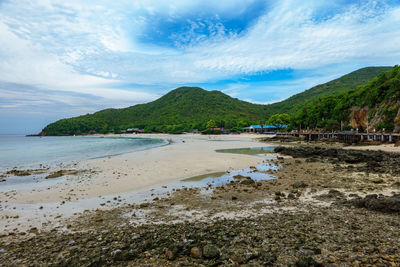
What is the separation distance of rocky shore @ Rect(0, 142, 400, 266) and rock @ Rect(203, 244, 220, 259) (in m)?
0.02

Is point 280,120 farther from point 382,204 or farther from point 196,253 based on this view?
point 196,253

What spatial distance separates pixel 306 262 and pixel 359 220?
4055mm

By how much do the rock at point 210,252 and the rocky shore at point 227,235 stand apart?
23mm

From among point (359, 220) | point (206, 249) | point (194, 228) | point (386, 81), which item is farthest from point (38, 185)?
point (386, 81)

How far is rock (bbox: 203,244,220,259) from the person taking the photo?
17.3ft

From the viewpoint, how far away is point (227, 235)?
255 inches

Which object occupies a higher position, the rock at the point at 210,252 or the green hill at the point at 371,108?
the green hill at the point at 371,108

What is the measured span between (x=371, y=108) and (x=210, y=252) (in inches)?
2879

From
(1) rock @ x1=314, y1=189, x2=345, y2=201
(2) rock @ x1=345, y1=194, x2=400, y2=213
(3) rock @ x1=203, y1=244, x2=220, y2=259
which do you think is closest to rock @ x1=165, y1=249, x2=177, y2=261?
(3) rock @ x1=203, y1=244, x2=220, y2=259

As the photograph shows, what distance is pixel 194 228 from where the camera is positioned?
7.13 metres

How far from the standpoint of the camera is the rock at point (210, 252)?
529 cm

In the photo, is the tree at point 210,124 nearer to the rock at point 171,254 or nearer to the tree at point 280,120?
the tree at point 280,120

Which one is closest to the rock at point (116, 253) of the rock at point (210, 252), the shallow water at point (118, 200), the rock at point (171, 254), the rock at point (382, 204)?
the rock at point (171, 254)

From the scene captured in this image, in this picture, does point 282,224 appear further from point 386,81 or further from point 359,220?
point 386,81
